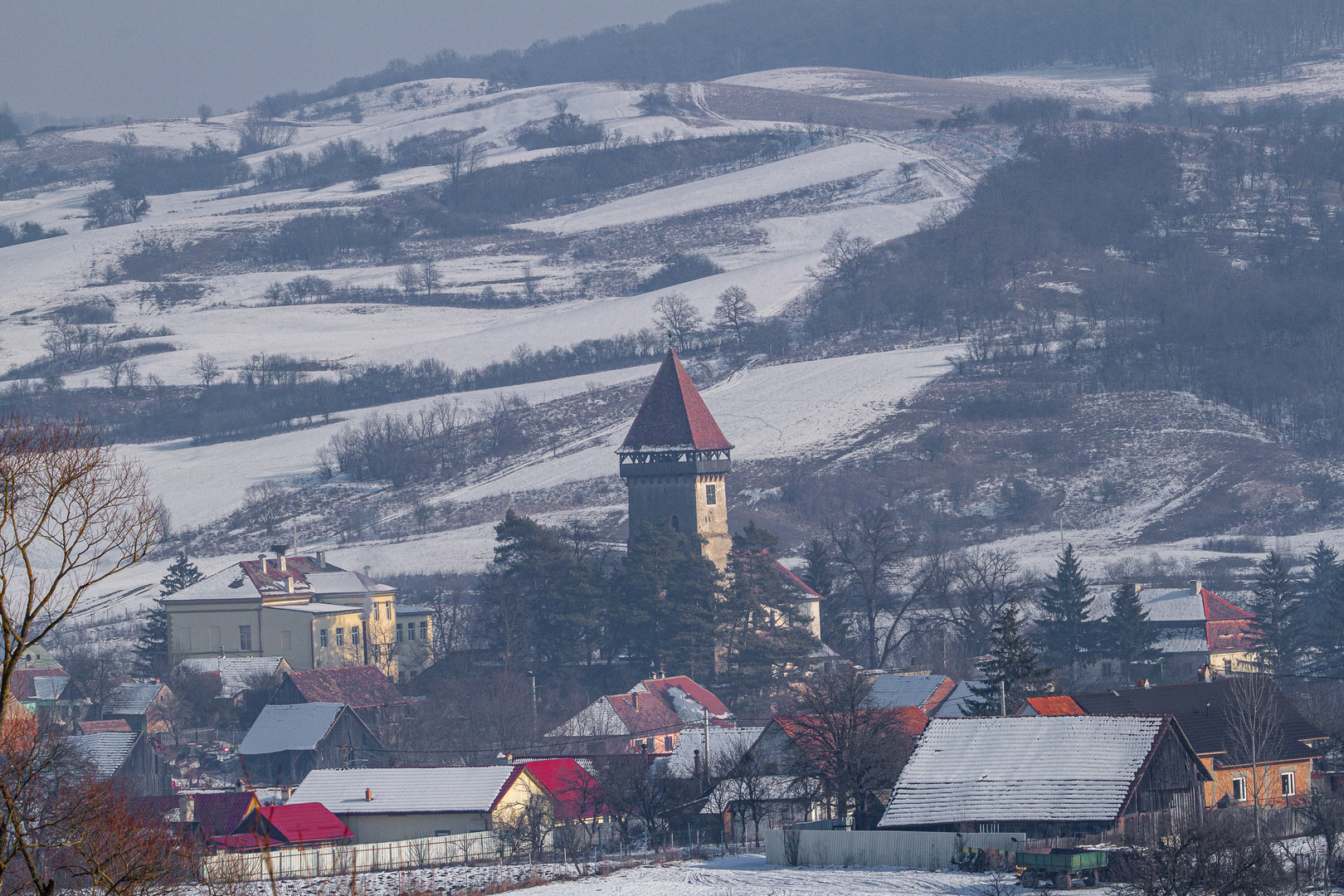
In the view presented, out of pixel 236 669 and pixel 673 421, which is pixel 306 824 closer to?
pixel 236 669

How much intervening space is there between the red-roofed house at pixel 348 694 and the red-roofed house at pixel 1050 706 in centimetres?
2902

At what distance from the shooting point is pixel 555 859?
132 feet

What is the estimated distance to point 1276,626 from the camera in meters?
70.9

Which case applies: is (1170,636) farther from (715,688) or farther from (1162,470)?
(1162,470)

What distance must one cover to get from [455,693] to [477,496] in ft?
203

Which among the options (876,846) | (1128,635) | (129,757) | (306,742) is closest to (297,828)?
(876,846)

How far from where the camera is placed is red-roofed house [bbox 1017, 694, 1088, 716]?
4288 centimetres

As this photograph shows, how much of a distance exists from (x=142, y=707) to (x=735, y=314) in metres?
102

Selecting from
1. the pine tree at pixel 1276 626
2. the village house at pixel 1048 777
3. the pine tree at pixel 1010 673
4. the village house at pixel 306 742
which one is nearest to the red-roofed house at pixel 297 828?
the village house at pixel 1048 777

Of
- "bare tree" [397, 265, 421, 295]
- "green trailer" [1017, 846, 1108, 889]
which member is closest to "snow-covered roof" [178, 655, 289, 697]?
"green trailer" [1017, 846, 1108, 889]

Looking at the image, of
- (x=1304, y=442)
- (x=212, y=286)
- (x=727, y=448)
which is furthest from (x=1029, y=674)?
(x=212, y=286)

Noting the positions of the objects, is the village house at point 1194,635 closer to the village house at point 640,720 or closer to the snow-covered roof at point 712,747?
the village house at point 640,720

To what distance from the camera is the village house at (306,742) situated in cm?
6138

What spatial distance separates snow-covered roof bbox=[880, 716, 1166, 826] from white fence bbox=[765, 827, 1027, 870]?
974 mm
